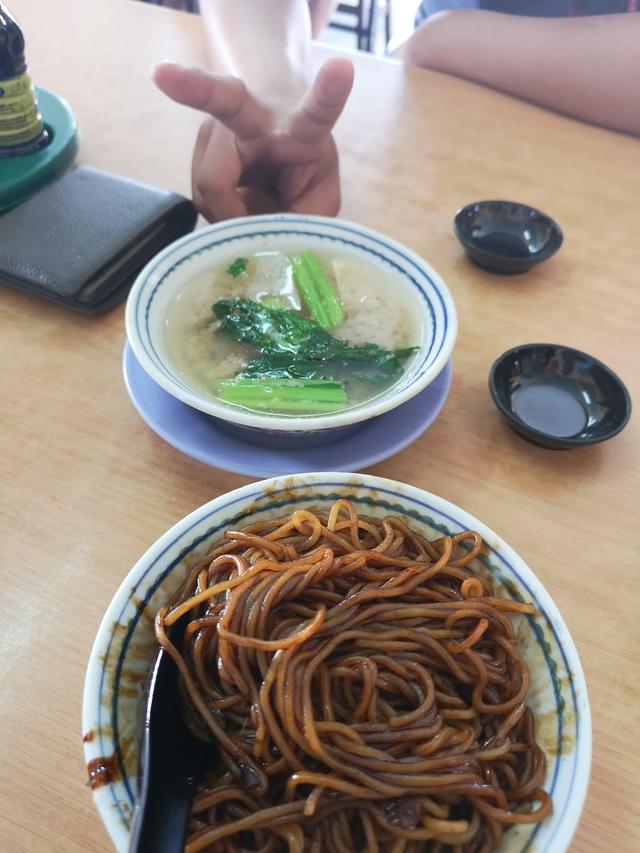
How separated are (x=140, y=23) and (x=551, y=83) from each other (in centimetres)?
164

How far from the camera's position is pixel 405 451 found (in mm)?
1202

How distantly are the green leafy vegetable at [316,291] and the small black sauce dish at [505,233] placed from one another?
45 centimetres

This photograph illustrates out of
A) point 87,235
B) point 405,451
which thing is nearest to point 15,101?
point 87,235

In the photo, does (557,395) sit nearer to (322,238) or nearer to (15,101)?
(322,238)

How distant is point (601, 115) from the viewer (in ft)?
7.22

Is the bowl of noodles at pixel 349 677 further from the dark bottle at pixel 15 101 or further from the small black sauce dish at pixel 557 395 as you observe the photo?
the dark bottle at pixel 15 101

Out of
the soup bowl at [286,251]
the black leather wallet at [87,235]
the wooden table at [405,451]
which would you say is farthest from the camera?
the black leather wallet at [87,235]

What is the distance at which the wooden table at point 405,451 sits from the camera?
837mm

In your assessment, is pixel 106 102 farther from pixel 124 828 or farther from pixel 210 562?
pixel 124 828

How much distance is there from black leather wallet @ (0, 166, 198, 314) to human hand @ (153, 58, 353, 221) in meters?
0.11

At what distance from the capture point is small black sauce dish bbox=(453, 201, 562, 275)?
1.61 meters

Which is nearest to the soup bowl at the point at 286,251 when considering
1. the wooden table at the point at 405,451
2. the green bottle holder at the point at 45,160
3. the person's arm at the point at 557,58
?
the wooden table at the point at 405,451

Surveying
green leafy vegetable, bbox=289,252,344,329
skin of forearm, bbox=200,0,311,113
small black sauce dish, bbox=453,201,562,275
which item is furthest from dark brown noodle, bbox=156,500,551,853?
skin of forearm, bbox=200,0,311,113

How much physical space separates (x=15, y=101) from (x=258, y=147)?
0.61 m
